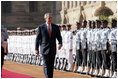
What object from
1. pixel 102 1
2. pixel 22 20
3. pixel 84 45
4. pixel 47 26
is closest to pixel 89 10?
pixel 102 1

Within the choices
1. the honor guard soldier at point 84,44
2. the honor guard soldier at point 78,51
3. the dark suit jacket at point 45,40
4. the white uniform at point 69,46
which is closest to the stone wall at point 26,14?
the white uniform at point 69,46

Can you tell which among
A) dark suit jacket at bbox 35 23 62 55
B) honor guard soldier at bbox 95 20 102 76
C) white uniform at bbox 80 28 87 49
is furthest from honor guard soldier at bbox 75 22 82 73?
dark suit jacket at bbox 35 23 62 55

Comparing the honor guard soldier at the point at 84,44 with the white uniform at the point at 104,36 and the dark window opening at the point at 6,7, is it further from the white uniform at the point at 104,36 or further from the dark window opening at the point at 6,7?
the dark window opening at the point at 6,7

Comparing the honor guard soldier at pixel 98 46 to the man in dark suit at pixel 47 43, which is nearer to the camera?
the man in dark suit at pixel 47 43

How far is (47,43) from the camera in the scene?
35.4 ft

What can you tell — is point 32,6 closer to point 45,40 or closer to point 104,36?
point 104,36

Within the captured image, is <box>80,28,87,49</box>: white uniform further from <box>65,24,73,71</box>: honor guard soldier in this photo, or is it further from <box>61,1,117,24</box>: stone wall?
<box>61,1,117,24</box>: stone wall

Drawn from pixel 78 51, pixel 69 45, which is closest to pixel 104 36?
pixel 78 51

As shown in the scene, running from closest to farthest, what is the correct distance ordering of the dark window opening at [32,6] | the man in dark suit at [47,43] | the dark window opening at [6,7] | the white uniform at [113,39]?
the man in dark suit at [47,43], the white uniform at [113,39], the dark window opening at [6,7], the dark window opening at [32,6]

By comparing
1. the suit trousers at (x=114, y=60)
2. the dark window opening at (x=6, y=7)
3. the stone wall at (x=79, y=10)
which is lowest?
the suit trousers at (x=114, y=60)

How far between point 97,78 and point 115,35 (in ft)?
4.17

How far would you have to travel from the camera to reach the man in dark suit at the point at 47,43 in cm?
1065

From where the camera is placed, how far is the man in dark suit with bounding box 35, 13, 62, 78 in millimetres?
10648

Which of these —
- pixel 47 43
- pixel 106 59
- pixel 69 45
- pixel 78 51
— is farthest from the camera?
pixel 69 45
